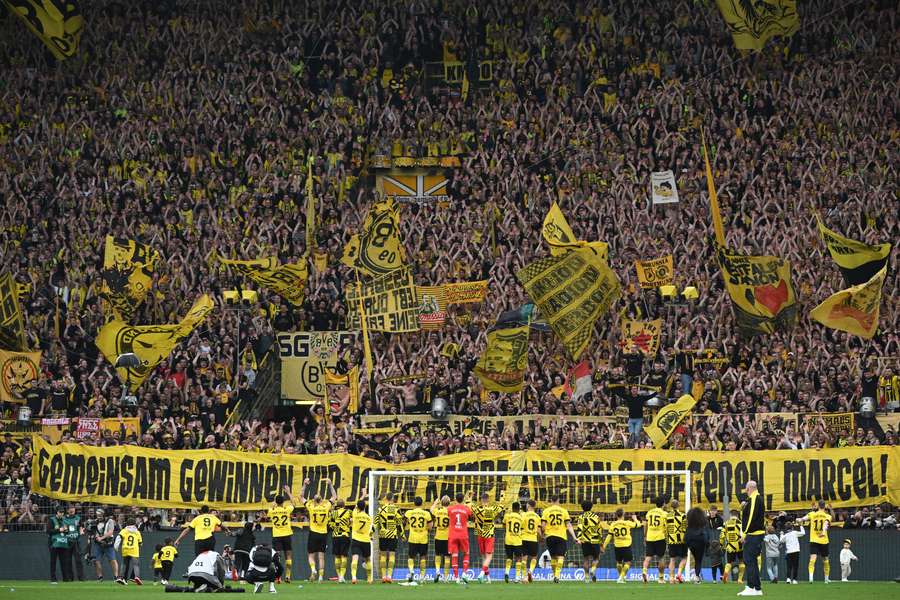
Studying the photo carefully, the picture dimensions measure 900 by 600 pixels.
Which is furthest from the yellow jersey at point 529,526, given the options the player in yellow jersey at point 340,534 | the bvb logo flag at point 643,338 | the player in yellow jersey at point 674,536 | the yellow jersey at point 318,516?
the bvb logo flag at point 643,338

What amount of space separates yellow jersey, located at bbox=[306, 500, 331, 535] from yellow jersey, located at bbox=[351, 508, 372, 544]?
676 millimetres

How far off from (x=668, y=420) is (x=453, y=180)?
44.4ft

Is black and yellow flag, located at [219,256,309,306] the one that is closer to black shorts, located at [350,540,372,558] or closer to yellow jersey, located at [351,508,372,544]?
yellow jersey, located at [351,508,372,544]

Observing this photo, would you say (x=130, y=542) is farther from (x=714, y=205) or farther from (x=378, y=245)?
(x=714, y=205)

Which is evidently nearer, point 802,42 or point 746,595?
point 746,595

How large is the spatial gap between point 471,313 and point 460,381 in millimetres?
2604

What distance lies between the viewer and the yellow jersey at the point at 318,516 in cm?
3108

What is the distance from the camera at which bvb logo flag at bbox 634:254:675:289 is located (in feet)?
127

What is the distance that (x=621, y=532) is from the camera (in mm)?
30406

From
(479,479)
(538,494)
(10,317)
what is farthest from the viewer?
(10,317)

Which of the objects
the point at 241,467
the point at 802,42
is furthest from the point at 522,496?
the point at 802,42

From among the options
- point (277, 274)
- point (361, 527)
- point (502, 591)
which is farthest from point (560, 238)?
point (502, 591)

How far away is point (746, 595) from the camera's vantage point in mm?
23891

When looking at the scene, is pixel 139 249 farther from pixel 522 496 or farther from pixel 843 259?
pixel 843 259
